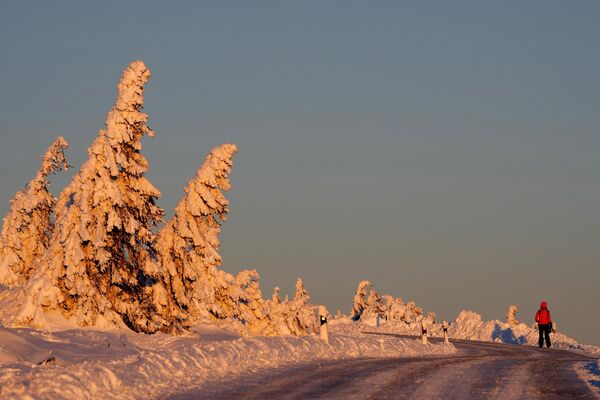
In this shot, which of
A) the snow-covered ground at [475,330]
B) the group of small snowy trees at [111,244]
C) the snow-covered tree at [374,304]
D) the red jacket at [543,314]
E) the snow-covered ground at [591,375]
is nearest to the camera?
the snow-covered ground at [591,375]

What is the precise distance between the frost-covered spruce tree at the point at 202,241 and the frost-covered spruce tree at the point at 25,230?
10805 millimetres

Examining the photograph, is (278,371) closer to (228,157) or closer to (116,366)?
(116,366)

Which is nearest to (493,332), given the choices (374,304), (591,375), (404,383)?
(374,304)

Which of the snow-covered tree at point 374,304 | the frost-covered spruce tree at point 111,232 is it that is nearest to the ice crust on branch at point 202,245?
the frost-covered spruce tree at point 111,232

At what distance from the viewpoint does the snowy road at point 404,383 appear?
48.3 ft

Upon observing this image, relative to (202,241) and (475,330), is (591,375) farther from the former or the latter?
(475,330)

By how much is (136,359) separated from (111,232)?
1417 cm

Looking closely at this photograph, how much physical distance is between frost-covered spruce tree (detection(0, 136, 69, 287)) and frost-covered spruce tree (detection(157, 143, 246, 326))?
10805 mm

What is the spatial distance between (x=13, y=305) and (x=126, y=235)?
444cm

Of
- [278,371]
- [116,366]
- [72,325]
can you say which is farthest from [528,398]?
[72,325]

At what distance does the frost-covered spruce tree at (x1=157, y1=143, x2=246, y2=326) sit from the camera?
39.6 metres

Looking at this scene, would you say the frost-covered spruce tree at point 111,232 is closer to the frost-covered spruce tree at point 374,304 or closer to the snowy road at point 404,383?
the snowy road at point 404,383

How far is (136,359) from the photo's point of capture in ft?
56.8

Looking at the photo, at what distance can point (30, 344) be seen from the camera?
21.1 meters
